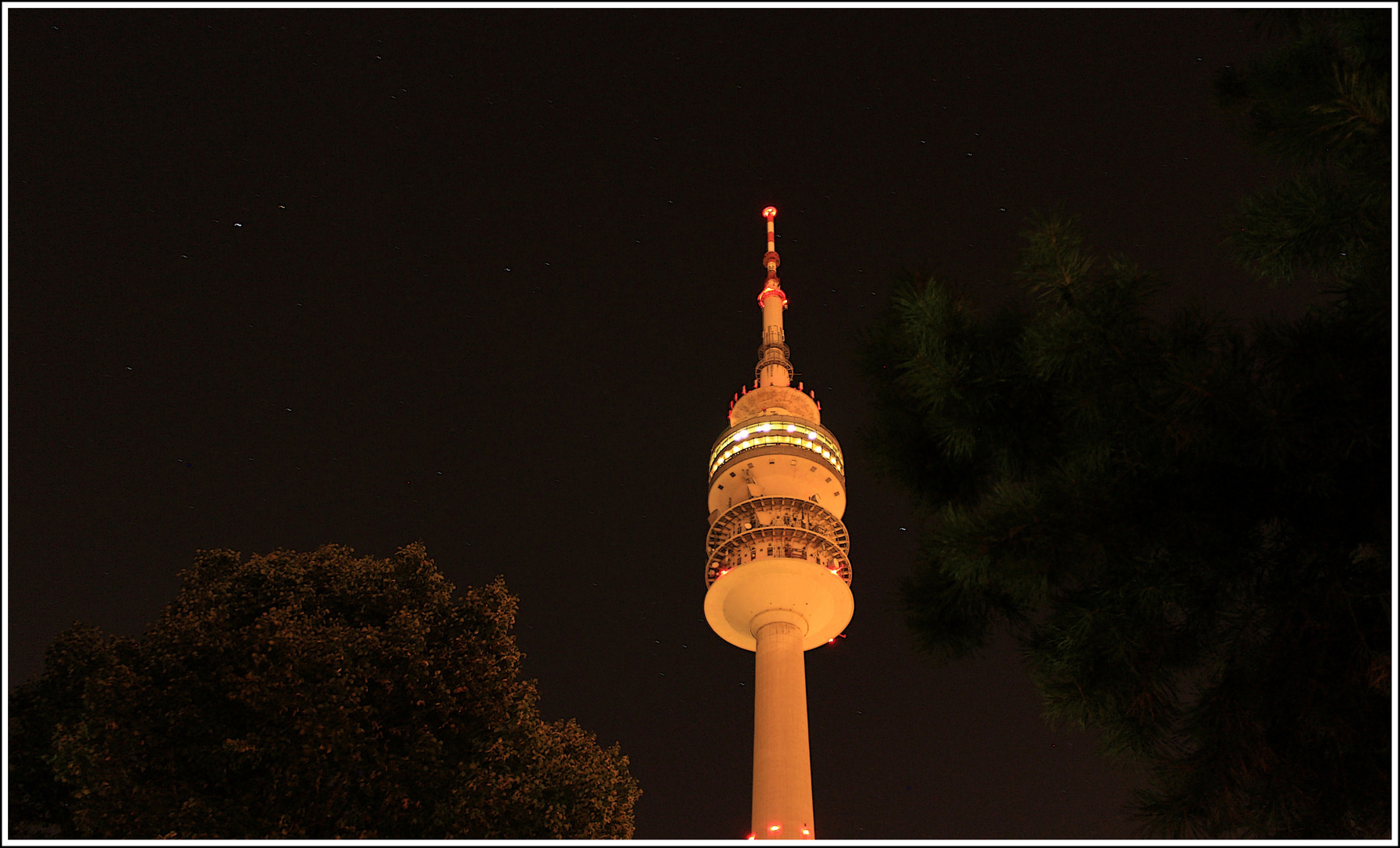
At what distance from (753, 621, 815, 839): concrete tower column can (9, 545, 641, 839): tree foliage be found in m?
29.7

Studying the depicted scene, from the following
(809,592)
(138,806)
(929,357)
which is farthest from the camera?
(809,592)

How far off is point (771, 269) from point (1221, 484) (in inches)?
2972

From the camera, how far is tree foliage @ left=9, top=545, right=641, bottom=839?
2092cm

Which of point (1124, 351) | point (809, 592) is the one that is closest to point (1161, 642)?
point (1124, 351)

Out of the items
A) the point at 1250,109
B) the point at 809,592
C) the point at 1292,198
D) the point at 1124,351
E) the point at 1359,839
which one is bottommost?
the point at 1359,839

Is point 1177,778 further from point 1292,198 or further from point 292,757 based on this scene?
point 292,757

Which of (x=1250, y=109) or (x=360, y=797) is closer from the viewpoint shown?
(x=1250, y=109)

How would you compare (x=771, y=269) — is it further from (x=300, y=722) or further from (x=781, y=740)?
(x=300, y=722)

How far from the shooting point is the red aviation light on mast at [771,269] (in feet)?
260

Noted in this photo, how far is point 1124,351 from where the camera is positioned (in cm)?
702

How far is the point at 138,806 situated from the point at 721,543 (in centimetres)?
4294

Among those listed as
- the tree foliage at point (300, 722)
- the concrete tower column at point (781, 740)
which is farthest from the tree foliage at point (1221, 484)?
the concrete tower column at point (781, 740)

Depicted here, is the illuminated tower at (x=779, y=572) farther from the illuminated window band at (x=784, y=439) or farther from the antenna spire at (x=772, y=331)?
the antenna spire at (x=772, y=331)

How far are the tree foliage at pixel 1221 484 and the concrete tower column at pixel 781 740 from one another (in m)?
46.5
